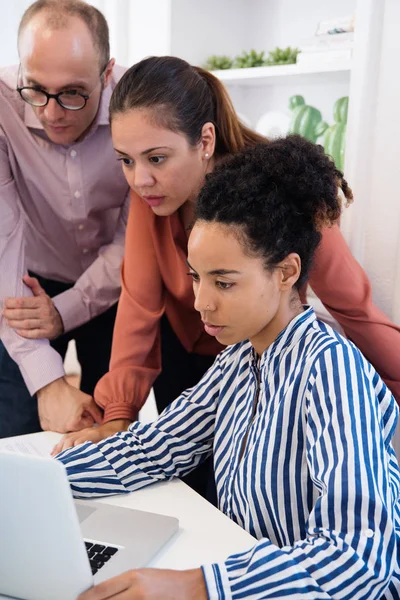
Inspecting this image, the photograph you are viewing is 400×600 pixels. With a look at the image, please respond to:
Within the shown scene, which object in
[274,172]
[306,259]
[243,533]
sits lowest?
[243,533]

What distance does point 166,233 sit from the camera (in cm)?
155

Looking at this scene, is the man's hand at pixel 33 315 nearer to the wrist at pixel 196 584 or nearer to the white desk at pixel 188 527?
the white desk at pixel 188 527

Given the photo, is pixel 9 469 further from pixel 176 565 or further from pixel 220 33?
pixel 220 33

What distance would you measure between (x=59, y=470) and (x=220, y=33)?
84.0 inches

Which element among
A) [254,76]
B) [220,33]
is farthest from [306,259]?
[220,33]

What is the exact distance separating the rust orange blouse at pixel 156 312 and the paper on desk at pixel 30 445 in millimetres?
170

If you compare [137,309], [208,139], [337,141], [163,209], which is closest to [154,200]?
[163,209]

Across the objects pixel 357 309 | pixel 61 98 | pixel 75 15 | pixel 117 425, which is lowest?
pixel 117 425

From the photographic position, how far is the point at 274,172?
3.63ft

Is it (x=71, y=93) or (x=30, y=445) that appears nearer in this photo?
(x=30, y=445)

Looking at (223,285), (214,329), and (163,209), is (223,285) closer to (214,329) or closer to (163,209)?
(214,329)

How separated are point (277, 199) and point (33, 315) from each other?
0.81m

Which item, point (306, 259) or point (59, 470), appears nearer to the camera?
point (59, 470)

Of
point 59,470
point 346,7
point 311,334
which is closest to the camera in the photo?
point 59,470
